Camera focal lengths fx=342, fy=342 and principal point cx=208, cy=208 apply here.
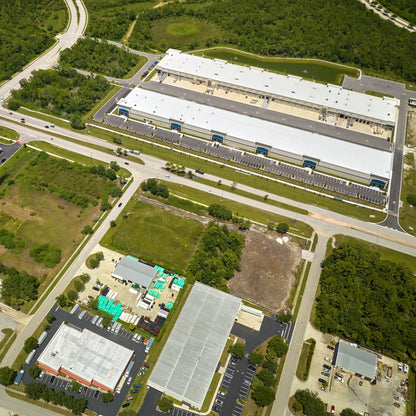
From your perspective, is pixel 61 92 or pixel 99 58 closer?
pixel 61 92

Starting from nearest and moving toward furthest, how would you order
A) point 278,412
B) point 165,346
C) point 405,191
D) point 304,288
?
1. point 278,412
2. point 165,346
3. point 304,288
4. point 405,191

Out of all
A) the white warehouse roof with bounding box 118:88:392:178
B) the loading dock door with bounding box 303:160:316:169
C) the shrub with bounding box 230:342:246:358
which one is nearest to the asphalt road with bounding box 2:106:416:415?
the shrub with bounding box 230:342:246:358

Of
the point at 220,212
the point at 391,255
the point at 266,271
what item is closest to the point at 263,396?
the point at 266,271

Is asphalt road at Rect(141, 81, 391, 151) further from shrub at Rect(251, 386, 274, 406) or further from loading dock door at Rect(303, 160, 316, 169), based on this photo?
shrub at Rect(251, 386, 274, 406)

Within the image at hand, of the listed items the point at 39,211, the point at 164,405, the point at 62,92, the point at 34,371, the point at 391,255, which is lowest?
the point at 34,371

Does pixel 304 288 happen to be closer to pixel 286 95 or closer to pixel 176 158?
pixel 176 158

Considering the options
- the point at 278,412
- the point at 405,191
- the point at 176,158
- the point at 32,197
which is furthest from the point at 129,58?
the point at 278,412

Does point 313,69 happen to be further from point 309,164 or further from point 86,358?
point 86,358
